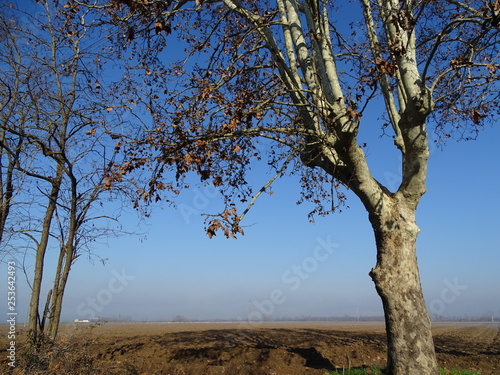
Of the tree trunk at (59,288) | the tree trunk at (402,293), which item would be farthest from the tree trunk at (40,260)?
the tree trunk at (402,293)

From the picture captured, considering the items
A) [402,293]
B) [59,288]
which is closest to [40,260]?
[59,288]

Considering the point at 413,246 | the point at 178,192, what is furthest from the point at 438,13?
the point at 178,192

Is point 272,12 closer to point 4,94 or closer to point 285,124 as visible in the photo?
point 285,124

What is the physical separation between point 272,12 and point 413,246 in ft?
19.1

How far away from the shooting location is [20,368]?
6773mm

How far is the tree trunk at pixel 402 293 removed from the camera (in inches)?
248

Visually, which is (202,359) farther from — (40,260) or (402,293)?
(402,293)

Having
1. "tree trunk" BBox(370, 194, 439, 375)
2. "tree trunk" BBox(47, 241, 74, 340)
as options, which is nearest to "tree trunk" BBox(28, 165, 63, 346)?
"tree trunk" BBox(47, 241, 74, 340)

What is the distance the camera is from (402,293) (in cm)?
652

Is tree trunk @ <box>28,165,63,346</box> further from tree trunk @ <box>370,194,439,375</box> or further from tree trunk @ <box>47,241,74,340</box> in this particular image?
tree trunk @ <box>370,194,439,375</box>

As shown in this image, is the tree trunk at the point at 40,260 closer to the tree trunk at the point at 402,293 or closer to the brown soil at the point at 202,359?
the brown soil at the point at 202,359

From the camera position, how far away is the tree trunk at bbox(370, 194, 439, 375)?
6.29 m

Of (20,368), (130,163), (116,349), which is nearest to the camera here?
(130,163)

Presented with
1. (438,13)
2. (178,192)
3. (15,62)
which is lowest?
(178,192)
